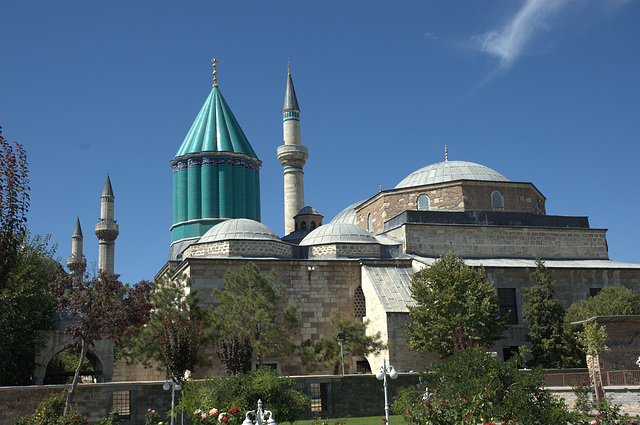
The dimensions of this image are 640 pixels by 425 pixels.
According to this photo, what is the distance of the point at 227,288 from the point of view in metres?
18.9

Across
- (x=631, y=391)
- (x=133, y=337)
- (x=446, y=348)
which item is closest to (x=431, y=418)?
(x=631, y=391)

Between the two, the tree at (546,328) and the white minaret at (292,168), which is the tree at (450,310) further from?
the white minaret at (292,168)

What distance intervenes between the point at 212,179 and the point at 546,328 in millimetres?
15918

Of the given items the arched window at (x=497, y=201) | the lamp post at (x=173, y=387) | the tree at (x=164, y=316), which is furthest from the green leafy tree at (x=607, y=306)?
the lamp post at (x=173, y=387)

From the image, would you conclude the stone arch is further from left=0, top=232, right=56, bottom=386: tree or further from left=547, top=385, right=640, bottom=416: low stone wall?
left=547, top=385, right=640, bottom=416: low stone wall

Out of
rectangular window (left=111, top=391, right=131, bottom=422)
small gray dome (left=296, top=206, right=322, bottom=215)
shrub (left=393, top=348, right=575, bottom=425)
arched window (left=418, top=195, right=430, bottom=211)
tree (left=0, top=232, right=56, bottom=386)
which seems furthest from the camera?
small gray dome (left=296, top=206, right=322, bottom=215)

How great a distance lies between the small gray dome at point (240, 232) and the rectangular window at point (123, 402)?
308 inches

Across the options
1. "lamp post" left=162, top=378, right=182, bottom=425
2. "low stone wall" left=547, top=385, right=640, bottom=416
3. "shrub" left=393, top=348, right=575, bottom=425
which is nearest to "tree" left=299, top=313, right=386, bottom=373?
"low stone wall" left=547, top=385, right=640, bottom=416

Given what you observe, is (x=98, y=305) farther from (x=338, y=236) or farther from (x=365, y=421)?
(x=338, y=236)

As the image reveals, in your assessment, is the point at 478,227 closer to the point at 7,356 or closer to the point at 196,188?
the point at 196,188

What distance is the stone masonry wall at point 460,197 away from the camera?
24.1 m

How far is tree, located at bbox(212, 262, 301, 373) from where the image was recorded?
699 inches

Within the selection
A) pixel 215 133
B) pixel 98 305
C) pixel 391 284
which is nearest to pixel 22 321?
pixel 98 305

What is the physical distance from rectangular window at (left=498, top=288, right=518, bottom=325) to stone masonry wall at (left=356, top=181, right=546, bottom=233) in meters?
3.86
